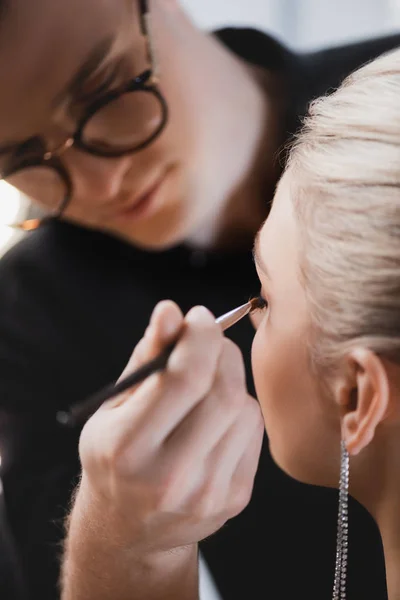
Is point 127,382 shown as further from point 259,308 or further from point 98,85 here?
point 98,85

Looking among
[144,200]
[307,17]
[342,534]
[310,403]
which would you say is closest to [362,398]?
[310,403]

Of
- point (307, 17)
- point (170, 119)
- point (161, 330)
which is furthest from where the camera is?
point (307, 17)

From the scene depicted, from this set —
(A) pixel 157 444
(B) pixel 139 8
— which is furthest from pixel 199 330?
(B) pixel 139 8

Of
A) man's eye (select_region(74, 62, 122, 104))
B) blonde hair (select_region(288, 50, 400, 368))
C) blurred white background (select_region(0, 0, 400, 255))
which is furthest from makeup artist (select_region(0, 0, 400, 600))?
blurred white background (select_region(0, 0, 400, 255))

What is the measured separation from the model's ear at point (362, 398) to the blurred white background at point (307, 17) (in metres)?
0.72

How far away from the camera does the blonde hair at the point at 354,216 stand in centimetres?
35

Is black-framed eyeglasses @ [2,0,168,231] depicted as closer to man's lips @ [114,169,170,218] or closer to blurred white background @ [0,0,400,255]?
man's lips @ [114,169,170,218]

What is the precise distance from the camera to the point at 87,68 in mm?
502

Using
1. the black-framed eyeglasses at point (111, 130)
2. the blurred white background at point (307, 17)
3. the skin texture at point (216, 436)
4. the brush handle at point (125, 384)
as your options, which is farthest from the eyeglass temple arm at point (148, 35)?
the blurred white background at point (307, 17)

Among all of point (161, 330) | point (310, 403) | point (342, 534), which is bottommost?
point (342, 534)

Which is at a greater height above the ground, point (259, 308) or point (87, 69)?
point (87, 69)

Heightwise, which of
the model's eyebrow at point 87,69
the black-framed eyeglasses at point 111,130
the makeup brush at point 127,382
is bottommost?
the makeup brush at point 127,382

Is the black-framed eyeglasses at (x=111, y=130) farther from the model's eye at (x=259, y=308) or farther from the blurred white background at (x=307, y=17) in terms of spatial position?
the blurred white background at (x=307, y=17)

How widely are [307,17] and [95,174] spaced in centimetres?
63
